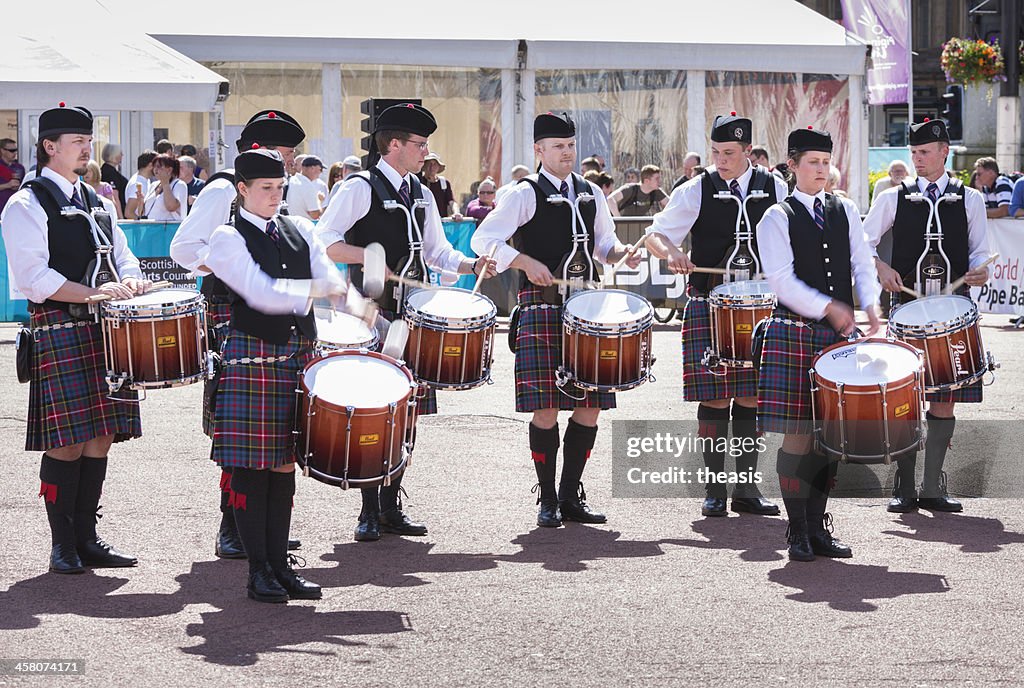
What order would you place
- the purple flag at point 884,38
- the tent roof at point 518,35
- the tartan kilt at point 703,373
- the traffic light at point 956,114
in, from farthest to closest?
the traffic light at point 956,114, the purple flag at point 884,38, the tent roof at point 518,35, the tartan kilt at point 703,373

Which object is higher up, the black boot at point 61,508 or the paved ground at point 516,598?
the black boot at point 61,508

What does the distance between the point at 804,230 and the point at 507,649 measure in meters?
2.20

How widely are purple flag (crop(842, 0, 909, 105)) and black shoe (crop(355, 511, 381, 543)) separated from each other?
62.7 ft

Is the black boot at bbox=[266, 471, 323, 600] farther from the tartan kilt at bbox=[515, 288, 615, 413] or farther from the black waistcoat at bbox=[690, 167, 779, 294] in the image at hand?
the black waistcoat at bbox=[690, 167, 779, 294]

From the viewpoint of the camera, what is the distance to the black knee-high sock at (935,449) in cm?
739

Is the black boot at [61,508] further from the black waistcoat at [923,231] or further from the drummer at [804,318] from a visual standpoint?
the black waistcoat at [923,231]

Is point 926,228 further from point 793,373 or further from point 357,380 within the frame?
point 357,380

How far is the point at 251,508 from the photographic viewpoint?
18.5 ft

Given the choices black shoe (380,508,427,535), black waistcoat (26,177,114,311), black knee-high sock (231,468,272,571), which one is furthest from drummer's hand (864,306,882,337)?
black waistcoat (26,177,114,311)

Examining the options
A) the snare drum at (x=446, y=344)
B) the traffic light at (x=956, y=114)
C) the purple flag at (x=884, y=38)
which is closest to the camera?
the snare drum at (x=446, y=344)

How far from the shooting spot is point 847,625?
17.3 ft

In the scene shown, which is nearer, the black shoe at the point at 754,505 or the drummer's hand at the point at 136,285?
the drummer's hand at the point at 136,285

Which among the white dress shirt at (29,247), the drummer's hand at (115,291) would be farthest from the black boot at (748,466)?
the white dress shirt at (29,247)

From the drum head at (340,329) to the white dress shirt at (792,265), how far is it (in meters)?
1.60
